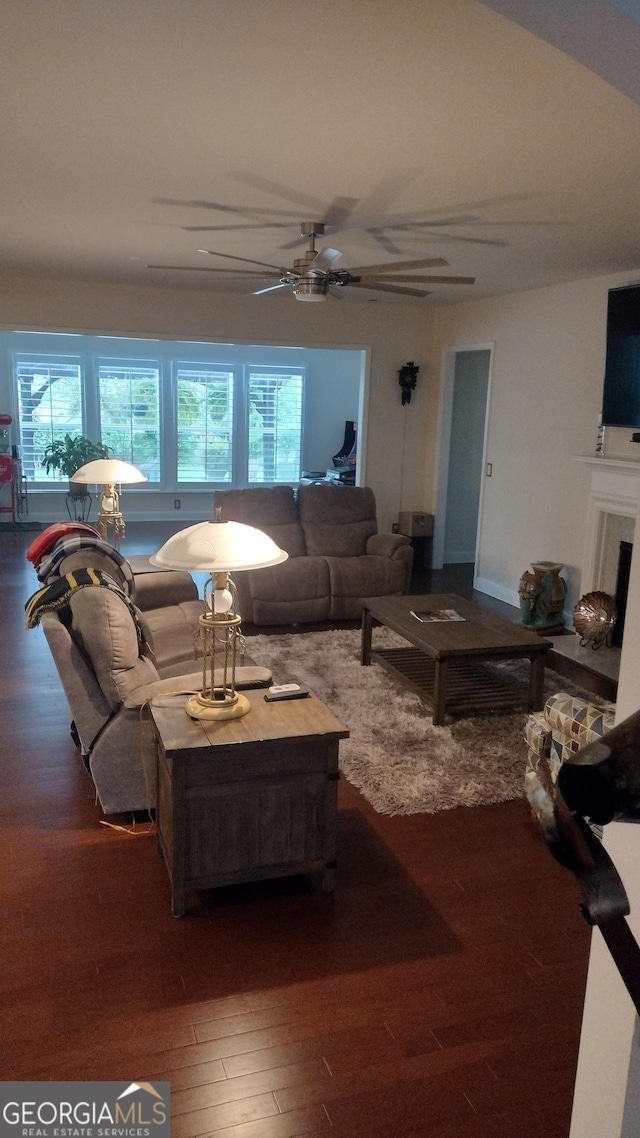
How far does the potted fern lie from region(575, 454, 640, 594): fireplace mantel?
5.70 m

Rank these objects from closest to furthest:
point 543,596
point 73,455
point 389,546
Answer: point 543,596 → point 389,546 → point 73,455

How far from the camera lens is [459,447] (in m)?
8.29

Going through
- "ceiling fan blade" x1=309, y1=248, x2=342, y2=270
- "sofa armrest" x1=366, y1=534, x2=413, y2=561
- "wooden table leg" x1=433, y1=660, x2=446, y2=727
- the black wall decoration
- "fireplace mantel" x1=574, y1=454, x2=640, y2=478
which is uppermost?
"ceiling fan blade" x1=309, y1=248, x2=342, y2=270

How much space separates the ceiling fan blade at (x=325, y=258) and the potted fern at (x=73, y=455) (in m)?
5.65

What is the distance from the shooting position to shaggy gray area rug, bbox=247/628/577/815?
355 cm

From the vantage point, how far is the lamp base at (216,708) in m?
2.73

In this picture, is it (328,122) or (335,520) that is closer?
(328,122)

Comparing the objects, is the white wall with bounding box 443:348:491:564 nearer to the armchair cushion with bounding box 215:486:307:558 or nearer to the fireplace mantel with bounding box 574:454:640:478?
the armchair cushion with bounding box 215:486:307:558

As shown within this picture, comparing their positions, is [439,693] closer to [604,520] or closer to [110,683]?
[110,683]

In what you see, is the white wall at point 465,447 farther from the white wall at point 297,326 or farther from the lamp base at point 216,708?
the lamp base at point 216,708

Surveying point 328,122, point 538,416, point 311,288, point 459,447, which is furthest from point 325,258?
point 459,447

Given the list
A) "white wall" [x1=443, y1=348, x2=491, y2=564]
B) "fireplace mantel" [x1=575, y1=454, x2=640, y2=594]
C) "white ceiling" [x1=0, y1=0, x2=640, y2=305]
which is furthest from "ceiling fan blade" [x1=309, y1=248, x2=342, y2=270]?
"white wall" [x1=443, y1=348, x2=491, y2=564]

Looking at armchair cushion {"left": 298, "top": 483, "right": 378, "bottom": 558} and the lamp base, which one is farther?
armchair cushion {"left": 298, "top": 483, "right": 378, "bottom": 558}

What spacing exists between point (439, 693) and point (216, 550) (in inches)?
76.6
